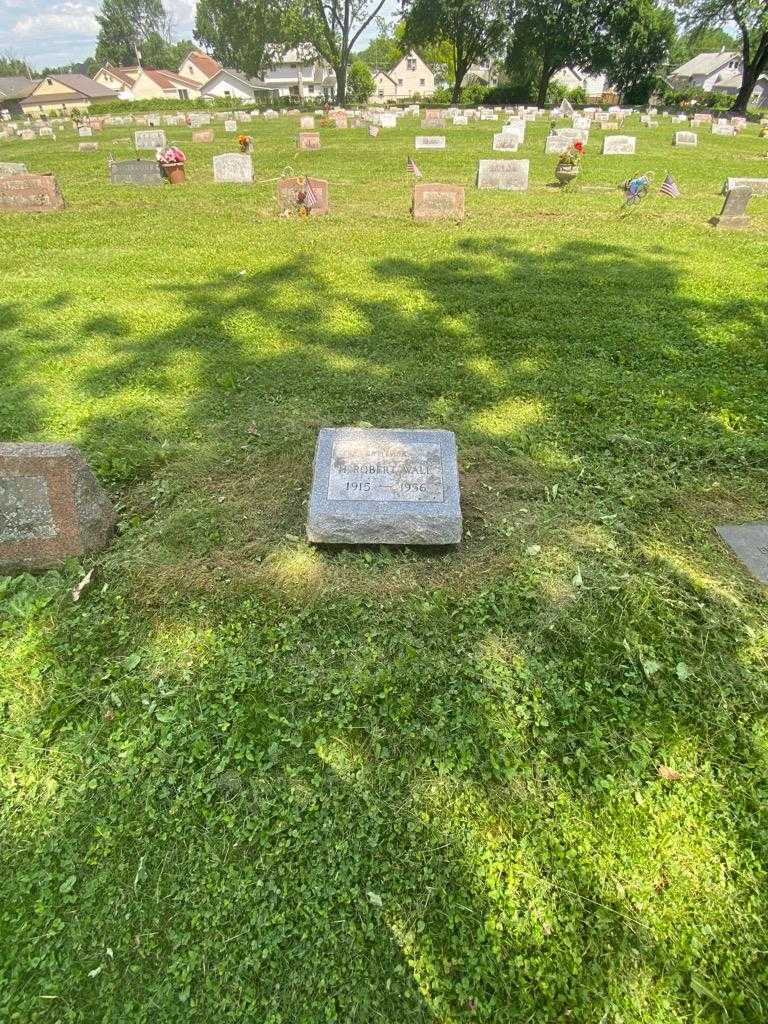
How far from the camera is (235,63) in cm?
8150

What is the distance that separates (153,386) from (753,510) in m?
5.75

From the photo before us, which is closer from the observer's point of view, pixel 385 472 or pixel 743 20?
pixel 385 472

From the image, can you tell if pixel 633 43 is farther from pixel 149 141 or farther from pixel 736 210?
pixel 736 210

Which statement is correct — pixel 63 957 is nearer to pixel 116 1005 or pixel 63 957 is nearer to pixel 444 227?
pixel 116 1005

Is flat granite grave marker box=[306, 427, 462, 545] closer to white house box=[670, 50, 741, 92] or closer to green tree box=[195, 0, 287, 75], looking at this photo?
green tree box=[195, 0, 287, 75]

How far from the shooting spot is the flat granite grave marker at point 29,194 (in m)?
13.1

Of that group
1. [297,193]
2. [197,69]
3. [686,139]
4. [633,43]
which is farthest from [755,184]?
[197,69]

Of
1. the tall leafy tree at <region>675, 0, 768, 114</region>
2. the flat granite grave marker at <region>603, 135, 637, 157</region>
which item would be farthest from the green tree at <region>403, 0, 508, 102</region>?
the flat granite grave marker at <region>603, 135, 637, 157</region>

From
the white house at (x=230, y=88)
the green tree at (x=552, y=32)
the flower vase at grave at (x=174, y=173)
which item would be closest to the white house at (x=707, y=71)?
the green tree at (x=552, y=32)

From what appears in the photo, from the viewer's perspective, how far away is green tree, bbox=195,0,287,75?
6738 centimetres

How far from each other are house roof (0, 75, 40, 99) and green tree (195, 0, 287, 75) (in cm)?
2774

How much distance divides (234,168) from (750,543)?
658 inches

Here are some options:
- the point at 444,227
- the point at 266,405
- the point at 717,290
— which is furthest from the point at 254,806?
the point at 444,227

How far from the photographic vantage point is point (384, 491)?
12.7ft
